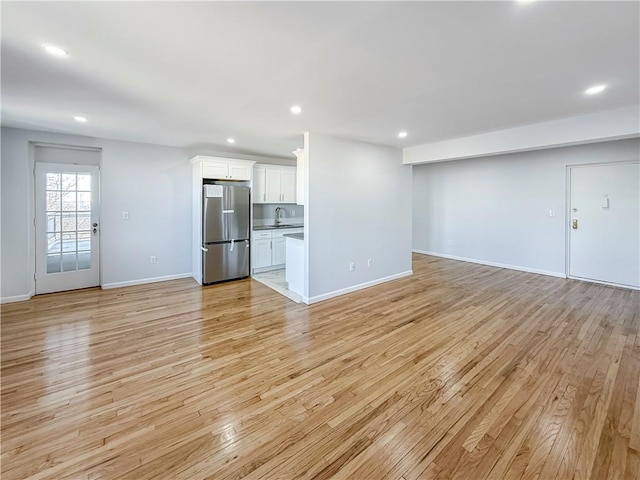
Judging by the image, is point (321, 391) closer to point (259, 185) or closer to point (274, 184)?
point (259, 185)

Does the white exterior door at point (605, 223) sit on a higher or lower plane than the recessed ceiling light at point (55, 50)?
lower

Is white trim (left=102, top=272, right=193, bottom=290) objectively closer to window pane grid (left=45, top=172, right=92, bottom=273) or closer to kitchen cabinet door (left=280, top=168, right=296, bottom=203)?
window pane grid (left=45, top=172, right=92, bottom=273)

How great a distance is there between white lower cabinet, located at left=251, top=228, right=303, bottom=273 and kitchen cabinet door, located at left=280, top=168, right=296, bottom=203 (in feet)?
2.35

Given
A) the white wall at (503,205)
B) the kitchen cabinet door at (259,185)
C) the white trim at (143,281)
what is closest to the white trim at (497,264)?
the white wall at (503,205)

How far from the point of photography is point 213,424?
6.11 feet

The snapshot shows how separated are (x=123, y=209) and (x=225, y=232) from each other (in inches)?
67.8

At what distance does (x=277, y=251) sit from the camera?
20.1 feet

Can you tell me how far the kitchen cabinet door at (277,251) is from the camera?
19.8 ft

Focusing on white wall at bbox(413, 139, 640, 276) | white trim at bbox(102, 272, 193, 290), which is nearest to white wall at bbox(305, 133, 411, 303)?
white wall at bbox(413, 139, 640, 276)

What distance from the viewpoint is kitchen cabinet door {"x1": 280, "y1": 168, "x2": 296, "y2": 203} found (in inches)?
247

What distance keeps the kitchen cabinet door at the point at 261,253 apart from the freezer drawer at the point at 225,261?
0.68 feet

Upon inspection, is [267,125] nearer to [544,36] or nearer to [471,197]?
[544,36]

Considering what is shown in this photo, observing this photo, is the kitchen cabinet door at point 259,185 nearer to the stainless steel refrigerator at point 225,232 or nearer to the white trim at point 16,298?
the stainless steel refrigerator at point 225,232

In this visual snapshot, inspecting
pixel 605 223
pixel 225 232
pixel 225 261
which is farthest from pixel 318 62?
pixel 605 223
